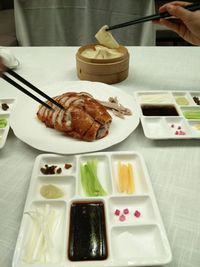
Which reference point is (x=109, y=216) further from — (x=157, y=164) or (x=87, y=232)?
(x=157, y=164)

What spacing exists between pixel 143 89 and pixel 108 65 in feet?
0.90

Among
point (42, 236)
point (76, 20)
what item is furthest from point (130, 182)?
point (76, 20)

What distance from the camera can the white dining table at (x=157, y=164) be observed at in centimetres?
88

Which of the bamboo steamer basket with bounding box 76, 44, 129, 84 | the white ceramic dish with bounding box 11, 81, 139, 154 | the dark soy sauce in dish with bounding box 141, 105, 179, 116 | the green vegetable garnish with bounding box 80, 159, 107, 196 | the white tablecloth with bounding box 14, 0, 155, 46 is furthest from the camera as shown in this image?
the white tablecloth with bounding box 14, 0, 155, 46

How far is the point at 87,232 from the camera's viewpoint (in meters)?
0.87

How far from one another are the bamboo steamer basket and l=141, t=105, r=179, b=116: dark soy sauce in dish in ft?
1.27

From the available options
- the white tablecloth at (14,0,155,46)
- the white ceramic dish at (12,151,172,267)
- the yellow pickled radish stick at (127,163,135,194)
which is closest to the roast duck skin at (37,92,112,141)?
the white ceramic dish at (12,151,172,267)

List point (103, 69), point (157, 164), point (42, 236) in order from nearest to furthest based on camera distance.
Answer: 1. point (42, 236)
2. point (157, 164)
3. point (103, 69)

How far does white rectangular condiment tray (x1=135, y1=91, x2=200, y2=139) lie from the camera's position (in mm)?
1352

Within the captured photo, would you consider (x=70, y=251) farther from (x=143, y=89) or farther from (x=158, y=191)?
(x=143, y=89)

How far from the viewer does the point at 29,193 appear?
988mm

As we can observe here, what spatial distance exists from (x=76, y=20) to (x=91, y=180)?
8.58ft

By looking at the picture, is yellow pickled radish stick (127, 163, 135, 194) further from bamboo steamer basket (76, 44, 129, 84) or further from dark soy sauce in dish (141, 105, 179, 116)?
bamboo steamer basket (76, 44, 129, 84)

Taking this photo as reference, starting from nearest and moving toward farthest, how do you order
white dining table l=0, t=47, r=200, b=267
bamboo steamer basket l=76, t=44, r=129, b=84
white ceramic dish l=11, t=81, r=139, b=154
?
white dining table l=0, t=47, r=200, b=267 → white ceramic dish l=11, t=81, r=139, b=154 → bamboo steamer basket l=76, t=44, r=129, b=84
